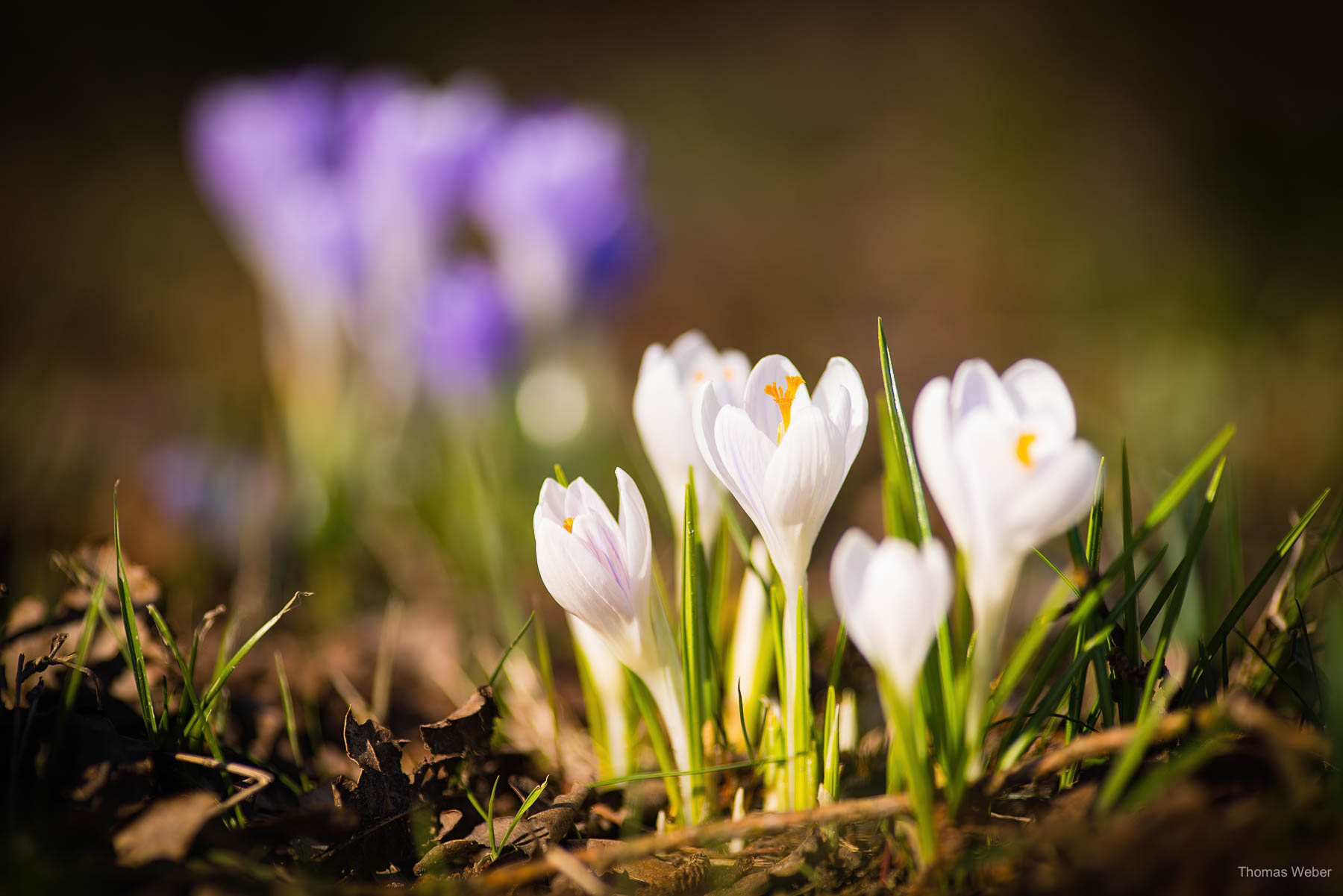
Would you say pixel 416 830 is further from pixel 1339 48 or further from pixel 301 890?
pixel 1339 48

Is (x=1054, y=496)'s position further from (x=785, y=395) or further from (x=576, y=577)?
(x=576, y=577)

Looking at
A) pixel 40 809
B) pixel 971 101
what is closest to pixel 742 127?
pixel 971 101

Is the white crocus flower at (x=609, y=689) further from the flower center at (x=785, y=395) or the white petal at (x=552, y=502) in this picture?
the flower center at (x=785, y=395)

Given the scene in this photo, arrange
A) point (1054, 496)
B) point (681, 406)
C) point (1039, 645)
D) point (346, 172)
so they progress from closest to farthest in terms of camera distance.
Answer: point (1054, 496) → point (1039, 645) → point (681, 406) → point (346, 172)

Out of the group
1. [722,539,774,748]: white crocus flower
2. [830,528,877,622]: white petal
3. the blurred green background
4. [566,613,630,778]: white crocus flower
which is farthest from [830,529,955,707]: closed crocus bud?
the blurred green background

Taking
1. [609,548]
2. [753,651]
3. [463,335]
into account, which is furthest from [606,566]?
[463,335]

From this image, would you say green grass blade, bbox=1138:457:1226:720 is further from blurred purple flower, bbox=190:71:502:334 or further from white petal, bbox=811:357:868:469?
blurred purple flower, bbox=190:71:502:334
